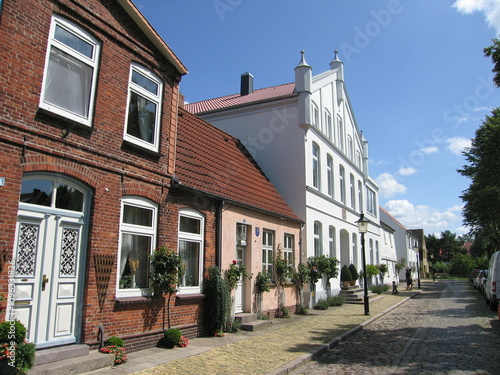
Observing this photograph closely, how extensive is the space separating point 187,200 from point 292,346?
4.32 meters

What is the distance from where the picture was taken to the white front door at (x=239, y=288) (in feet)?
39.5

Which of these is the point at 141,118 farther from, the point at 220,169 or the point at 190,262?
the point at 220,169

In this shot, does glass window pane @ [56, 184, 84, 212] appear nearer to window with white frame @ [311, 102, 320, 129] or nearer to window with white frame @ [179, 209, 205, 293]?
window with white frame @ [179, 209, 205, 293]

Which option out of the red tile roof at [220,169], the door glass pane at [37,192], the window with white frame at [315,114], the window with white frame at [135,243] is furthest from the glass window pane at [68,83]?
the window with white frame at [315,114]

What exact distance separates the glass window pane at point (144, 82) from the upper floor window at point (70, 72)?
3.75 feet

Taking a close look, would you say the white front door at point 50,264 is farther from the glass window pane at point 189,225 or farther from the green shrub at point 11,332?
the glass window pane at point 189,225

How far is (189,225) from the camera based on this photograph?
10141 mm

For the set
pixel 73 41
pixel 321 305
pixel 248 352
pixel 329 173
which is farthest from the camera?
pixel 329 173

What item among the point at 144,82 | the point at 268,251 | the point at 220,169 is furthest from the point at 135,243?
the point at 268,251

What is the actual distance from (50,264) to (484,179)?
73.7 ft

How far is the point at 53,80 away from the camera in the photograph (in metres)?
7.02

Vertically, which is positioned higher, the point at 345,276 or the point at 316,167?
the point at 316,167

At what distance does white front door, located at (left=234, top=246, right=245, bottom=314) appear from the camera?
12.0 meters

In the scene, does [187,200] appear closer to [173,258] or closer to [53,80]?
[173,258]
